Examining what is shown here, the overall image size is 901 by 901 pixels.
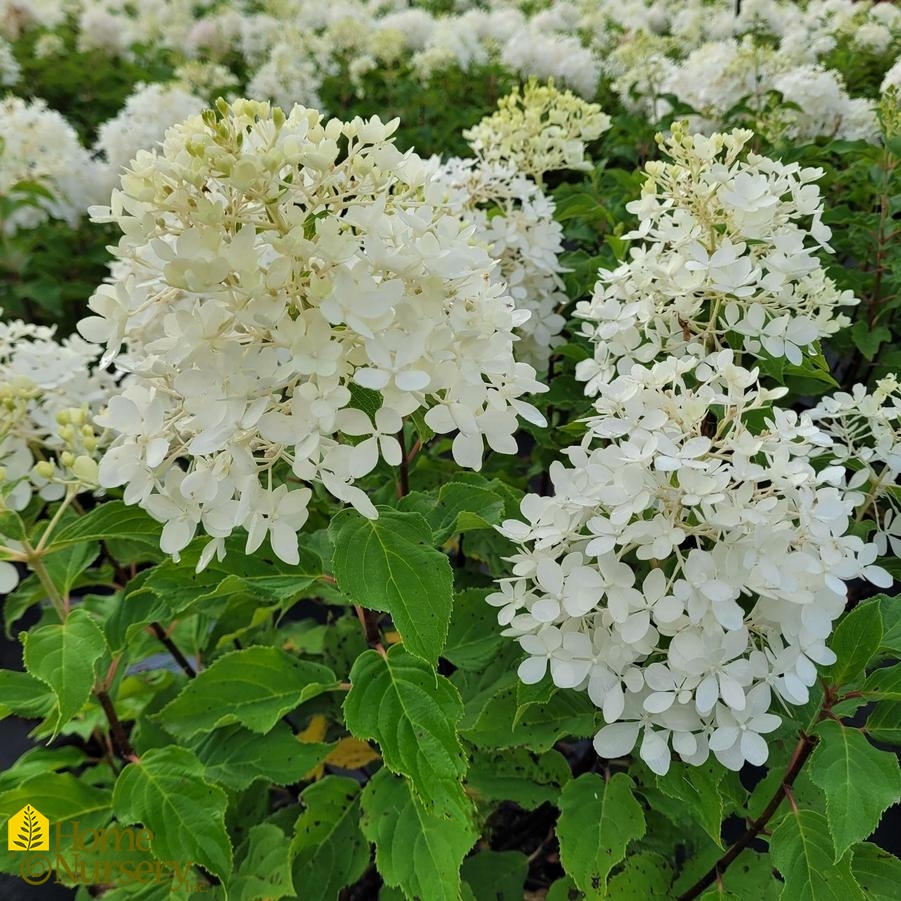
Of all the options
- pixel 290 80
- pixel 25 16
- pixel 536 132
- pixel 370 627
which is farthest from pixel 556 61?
pixel 25 16

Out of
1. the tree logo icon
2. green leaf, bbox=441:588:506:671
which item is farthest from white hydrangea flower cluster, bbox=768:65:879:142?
the tree logo icon

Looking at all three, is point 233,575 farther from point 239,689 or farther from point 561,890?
point 561,890

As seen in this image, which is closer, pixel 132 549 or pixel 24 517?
pixel 24 517

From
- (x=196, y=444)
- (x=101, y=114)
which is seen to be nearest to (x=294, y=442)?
(x=196, y=444)

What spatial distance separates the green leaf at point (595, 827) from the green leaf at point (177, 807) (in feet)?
1.70

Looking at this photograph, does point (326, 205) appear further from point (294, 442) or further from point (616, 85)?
point (616, 85)

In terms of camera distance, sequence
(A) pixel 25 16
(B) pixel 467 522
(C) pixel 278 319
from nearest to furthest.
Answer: (C) pixel 278 319, (B) pixel 467 522, (A) pixel 25 16

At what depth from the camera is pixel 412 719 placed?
942mm

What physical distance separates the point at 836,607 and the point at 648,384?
0.33 m

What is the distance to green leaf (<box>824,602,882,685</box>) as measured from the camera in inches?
35.0

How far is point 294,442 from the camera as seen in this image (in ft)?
2.62

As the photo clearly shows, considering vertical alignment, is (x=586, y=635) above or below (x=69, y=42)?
above

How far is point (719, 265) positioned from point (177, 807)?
114cm

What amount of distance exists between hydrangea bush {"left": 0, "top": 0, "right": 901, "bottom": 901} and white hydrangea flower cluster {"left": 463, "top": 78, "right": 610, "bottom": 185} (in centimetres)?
1
